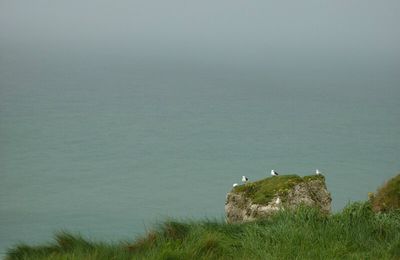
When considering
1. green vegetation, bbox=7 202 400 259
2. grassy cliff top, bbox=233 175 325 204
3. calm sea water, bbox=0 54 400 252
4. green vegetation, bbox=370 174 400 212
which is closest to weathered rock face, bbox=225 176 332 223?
grassy cliff top, bbox=233 175 325 204

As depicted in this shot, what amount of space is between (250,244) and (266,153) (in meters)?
90.4

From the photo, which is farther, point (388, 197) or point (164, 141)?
point (164, 141)

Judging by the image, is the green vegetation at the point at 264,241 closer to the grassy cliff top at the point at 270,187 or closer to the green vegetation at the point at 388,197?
the green vegetation at the point at 388,197

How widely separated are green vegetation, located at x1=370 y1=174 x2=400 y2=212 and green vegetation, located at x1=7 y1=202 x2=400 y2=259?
0.66m

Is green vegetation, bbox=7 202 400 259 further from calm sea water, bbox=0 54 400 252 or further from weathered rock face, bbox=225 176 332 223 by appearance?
calm sea water, bbox=0 54 400 252

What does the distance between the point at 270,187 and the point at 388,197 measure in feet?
7.43

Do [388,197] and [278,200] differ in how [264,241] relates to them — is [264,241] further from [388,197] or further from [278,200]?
[388,197]

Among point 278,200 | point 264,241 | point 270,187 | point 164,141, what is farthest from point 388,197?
point 164,141

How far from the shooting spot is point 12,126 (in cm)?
12312

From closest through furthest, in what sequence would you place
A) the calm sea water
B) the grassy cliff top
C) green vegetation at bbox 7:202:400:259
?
1. green vegetation at bbox 7:202:400:259
2. the grassy cliff top
3. the calm sea water

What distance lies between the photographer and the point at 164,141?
111312 millimetres

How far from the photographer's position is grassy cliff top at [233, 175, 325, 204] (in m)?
14.0

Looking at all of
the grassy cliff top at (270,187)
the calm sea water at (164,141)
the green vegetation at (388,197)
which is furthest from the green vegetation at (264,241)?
the calm sea water at (164,141)

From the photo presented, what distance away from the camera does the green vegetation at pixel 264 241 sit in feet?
34.9
